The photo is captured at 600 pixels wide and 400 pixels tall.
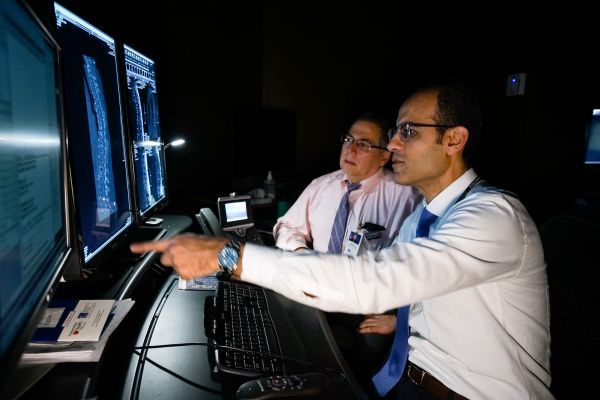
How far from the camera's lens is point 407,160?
133 centimetres

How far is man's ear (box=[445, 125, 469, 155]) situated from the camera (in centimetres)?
125

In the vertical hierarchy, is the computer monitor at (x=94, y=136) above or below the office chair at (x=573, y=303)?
above

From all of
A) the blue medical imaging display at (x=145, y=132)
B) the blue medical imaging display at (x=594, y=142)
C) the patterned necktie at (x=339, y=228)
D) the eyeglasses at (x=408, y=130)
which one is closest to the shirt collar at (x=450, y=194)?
the eyeglasses at (x=408, y=130)

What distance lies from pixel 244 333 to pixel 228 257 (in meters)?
0.23

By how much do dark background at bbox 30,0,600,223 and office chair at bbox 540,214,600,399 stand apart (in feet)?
5.43

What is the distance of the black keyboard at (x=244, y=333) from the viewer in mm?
824

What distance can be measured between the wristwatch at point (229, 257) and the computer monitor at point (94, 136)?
1.01ft

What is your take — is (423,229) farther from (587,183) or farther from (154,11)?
(587,183)

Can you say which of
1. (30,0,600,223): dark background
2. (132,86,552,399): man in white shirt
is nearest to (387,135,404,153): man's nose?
(132,86,552,399): man in white shirt

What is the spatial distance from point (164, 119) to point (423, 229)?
1.65 m

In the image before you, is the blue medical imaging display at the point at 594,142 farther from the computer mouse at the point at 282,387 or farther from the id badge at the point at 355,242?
the computer mouse at the point at 282,387

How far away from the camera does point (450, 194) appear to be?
1277 mm

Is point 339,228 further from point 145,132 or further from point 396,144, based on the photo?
point 145,132

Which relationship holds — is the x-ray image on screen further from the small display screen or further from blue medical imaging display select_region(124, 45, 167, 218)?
the small display screen
